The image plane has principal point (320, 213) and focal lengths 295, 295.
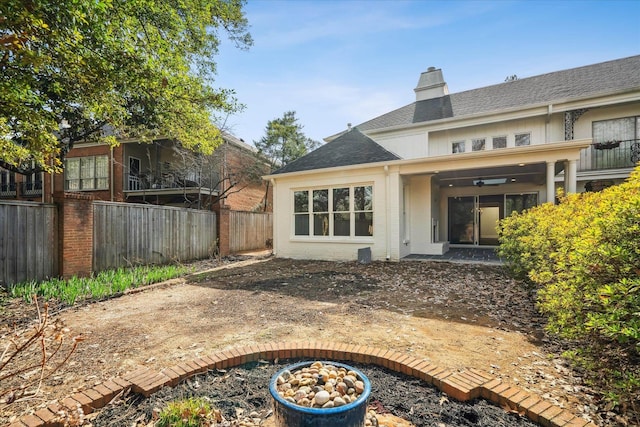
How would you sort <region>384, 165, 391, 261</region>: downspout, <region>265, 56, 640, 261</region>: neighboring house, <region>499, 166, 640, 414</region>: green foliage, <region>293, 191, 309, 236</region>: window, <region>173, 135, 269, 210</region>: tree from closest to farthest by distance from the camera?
<region>499, 166, 640, 414</region>: green foliage < <region>384, 165, 391, 261</region>: downspout < <region>265, 56, 640, 261</region>: neighboring house < <region>293, 191, 309, 236</region>: window < <region>173, 135, 269, 210</region>: tree

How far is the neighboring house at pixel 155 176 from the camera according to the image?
15.6 meters

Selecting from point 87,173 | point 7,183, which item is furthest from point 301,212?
point 7,183

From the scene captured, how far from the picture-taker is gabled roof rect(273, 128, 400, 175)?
10.6 metres

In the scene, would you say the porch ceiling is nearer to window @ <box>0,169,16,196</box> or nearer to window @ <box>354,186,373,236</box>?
window @ <box>354,186,373,236</box>

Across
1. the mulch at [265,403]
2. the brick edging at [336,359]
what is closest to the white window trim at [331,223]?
the brick edging at [336,359]

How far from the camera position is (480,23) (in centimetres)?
700

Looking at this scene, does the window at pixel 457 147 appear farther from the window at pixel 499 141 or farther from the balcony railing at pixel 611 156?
the balcony railing at pixel 611 156

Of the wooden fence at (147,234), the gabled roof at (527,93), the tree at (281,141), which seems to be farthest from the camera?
the tree at (281,141)

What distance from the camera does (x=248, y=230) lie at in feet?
50.2

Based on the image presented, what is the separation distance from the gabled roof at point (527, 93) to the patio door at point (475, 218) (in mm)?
3820

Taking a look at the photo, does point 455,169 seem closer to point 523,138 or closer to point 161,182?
point 523,138

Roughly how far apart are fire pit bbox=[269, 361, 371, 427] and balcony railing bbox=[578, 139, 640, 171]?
45.9 ft

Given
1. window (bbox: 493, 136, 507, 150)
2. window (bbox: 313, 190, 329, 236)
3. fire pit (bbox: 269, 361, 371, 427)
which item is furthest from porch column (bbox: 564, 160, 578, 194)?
fire pit (bbox: 269, 361, 371, 427)

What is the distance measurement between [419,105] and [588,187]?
26.1ft
